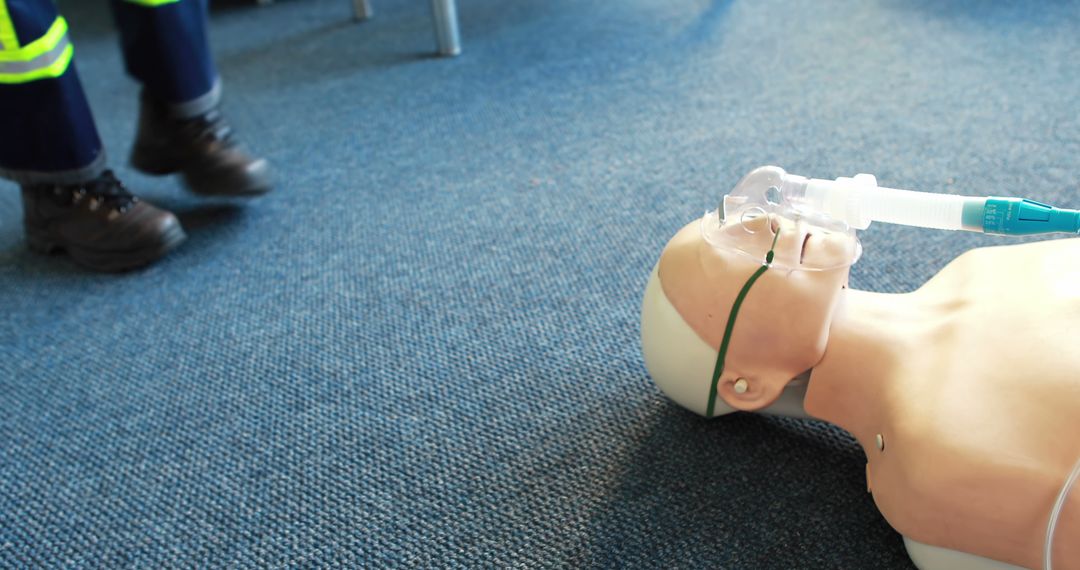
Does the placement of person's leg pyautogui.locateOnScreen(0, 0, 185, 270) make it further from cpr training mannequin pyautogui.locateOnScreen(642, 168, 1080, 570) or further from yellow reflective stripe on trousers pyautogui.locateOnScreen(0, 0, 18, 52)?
cpr training mannequin pyautogui.locateOnScreen(642, 168, 1080, 570)

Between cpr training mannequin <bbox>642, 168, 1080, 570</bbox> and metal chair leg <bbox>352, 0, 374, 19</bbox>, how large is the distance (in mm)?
1407

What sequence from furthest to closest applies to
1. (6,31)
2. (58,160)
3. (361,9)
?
1. (361,9)
2. (58,160)
3. (6,31)

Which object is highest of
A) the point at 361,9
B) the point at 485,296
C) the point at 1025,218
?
the point at 1025,218

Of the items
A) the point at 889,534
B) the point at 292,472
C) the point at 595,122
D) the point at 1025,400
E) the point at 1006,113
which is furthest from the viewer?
the point at 595,122

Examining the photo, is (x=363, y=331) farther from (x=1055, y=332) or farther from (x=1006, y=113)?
(x=1006, y=113)

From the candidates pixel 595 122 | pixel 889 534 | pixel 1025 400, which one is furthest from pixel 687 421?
pixel 595 122

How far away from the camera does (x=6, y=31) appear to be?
3.13ft

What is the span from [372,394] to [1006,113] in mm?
990

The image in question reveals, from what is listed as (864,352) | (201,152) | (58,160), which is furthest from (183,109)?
(864,352)

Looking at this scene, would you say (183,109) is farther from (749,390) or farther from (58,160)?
(749,390)

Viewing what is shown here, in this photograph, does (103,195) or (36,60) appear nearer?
(36,60)

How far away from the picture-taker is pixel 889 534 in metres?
0.67

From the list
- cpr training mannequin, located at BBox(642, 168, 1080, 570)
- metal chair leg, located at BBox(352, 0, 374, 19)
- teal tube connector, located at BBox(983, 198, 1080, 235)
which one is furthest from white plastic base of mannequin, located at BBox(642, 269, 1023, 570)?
metal chair leg, located at BBox(352, 0, 374, 19)

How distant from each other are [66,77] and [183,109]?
0.18 meters
